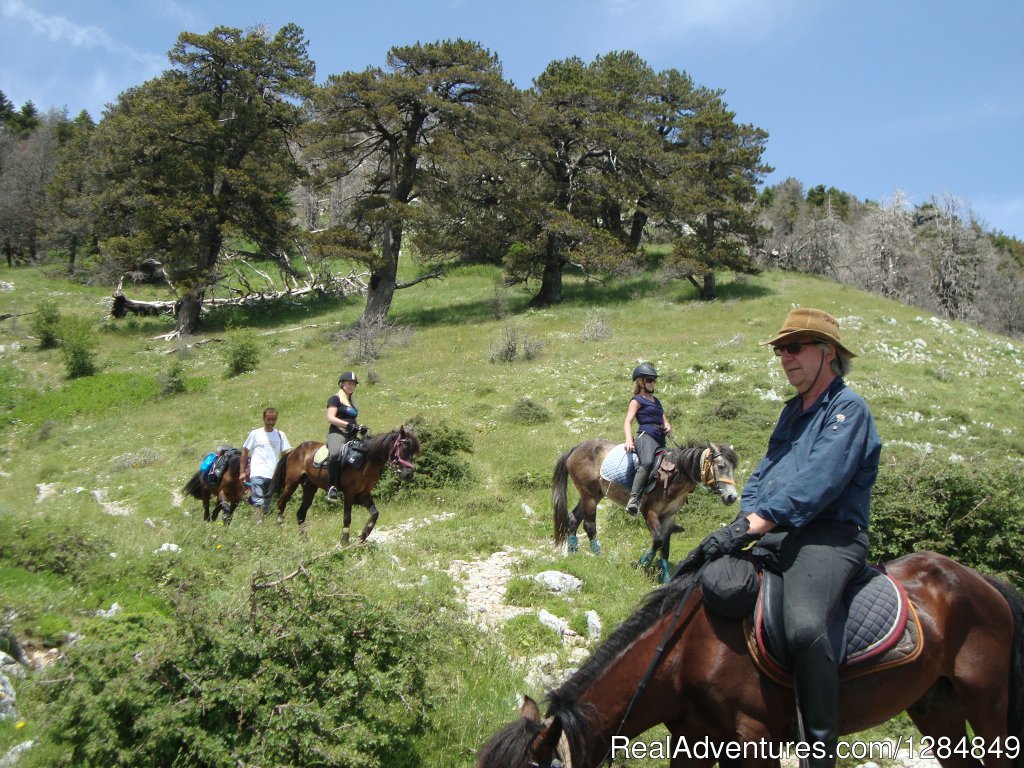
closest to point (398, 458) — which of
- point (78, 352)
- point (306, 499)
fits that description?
point (306, 499)

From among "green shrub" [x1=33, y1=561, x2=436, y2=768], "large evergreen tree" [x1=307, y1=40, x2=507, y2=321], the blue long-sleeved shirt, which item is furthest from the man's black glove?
"large evergreen tree" [x1=307, y1=40, x2=507, y2=321]

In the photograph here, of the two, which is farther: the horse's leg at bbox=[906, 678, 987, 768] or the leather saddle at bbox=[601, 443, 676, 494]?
the leather saddle at bbox=[601, 443, 676, 494]

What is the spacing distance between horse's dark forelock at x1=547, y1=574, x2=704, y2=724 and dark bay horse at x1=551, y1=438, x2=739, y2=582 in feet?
14.6

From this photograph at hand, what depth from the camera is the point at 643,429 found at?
8734 millimetres

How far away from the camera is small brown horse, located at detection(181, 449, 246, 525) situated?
451 inches

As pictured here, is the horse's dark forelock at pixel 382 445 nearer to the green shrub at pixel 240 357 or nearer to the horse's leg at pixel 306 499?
the horse's leg at pixel 306 499

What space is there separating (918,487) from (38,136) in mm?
70665

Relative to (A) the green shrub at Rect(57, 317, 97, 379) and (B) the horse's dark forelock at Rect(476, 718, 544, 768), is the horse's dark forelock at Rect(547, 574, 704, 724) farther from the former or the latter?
(A) the green shrub at Rect(57, 317, 97, 379)

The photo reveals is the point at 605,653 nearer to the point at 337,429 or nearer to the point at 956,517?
the point at 956,517

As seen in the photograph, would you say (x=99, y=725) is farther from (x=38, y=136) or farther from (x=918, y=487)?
(x=38, y=136)

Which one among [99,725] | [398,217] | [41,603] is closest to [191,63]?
[398,217]

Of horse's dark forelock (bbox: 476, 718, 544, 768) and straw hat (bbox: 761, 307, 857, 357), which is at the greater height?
straw hat (bbox: 761, 307, 857, 357)

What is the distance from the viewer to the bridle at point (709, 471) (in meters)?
8.12

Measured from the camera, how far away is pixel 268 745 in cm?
353
